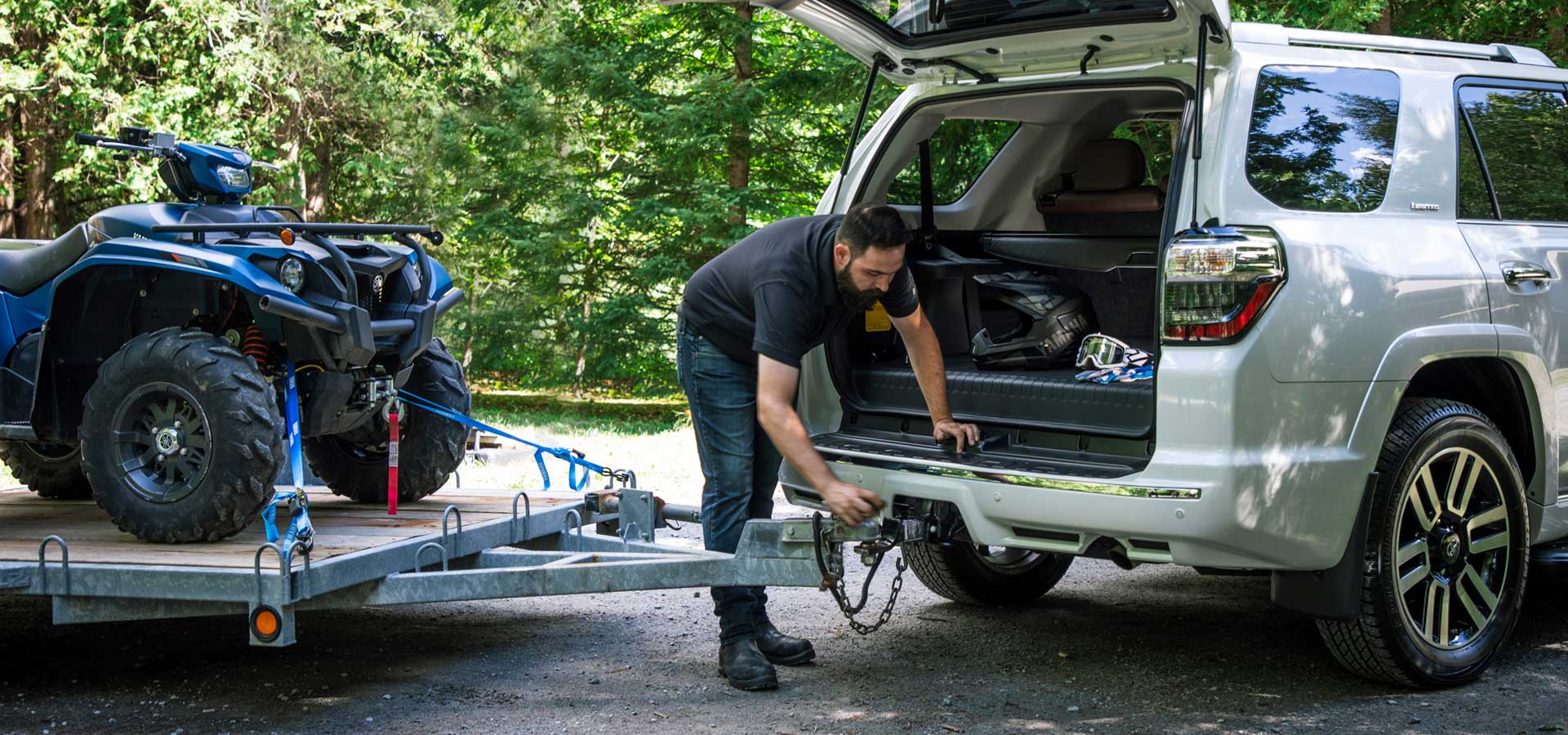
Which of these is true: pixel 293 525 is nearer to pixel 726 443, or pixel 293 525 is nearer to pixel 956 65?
pixel 726 443

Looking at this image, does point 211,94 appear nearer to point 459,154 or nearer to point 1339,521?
point 459,154

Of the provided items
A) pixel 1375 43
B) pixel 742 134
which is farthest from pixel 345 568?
pixel 742 134

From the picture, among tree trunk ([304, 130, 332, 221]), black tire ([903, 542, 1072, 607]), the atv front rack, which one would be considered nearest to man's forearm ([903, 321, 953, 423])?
black tire ([903, 542, 1072, 607])

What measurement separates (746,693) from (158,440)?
6.67 feet

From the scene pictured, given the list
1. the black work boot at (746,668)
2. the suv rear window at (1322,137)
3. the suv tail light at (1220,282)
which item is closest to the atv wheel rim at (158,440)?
the black work boot at (746,668)

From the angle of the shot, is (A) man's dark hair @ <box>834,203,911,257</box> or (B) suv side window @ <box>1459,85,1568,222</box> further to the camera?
(B) suv side window @ <box>1459,85,1568,222</box>

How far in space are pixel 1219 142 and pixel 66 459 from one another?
4605 mm

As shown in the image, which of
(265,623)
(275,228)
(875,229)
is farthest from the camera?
(275,228)

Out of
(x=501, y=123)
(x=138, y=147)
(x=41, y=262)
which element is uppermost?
(x=501, y=123)

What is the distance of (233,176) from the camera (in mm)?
5297

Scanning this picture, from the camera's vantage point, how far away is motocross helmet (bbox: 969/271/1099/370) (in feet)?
16.9

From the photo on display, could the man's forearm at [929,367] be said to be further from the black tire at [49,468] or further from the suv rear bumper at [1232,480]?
the black tire at [49,468]

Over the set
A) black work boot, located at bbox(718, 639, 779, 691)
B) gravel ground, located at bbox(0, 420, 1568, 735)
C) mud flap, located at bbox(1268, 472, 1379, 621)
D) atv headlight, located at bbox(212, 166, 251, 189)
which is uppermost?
atv headlight, located at bbox(212, 166, 251, 189)

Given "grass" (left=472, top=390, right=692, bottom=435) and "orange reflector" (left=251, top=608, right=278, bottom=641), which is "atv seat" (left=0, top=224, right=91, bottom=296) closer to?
"orange reflector" (left=251, top=608, right=278, bottom=641)
